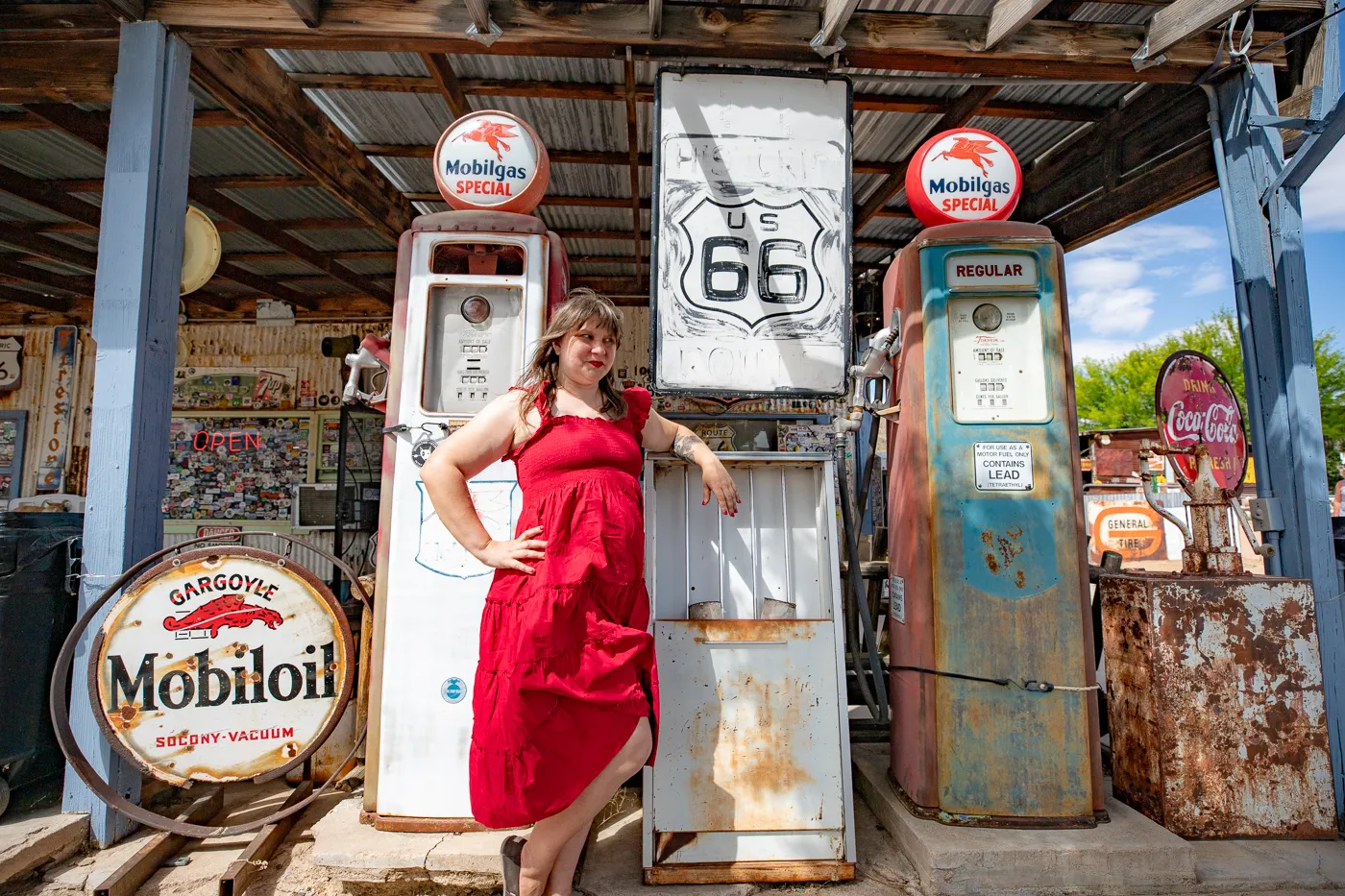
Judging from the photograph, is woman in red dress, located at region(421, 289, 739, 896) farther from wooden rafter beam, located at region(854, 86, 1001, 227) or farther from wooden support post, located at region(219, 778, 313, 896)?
wooden rafter beam, located at region(854, 86, 1001, 227)

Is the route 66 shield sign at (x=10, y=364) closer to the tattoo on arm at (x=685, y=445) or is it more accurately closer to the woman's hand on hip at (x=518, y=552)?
the woman's hand on hip at (x=518, y=552)

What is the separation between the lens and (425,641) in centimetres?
267

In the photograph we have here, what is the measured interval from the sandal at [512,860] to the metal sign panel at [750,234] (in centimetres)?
170

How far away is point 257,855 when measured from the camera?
250cm

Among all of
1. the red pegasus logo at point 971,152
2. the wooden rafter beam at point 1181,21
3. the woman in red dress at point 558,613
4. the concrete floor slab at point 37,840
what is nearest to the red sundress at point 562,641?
the woman in red dress at point 558,613

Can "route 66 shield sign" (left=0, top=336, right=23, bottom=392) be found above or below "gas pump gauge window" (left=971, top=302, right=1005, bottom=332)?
above

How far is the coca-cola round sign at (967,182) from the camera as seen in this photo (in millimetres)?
2900

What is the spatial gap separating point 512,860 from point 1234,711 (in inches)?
Answer: 103

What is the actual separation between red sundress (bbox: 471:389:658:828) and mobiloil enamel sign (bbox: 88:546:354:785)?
100 centimetres

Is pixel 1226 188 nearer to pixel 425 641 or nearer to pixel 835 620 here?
pixel 835 620

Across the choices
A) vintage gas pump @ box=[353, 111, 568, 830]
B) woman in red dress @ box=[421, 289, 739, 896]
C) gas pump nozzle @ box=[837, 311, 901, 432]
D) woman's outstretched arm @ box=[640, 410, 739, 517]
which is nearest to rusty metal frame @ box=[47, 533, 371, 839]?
vintage gas pump @ box=[353, 111, 568, 830]

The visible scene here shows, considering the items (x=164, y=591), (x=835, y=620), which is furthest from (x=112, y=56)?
(x=835, y=620)

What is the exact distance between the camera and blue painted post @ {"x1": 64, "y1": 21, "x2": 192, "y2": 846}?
2.70 m

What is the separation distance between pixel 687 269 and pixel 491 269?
817mm
